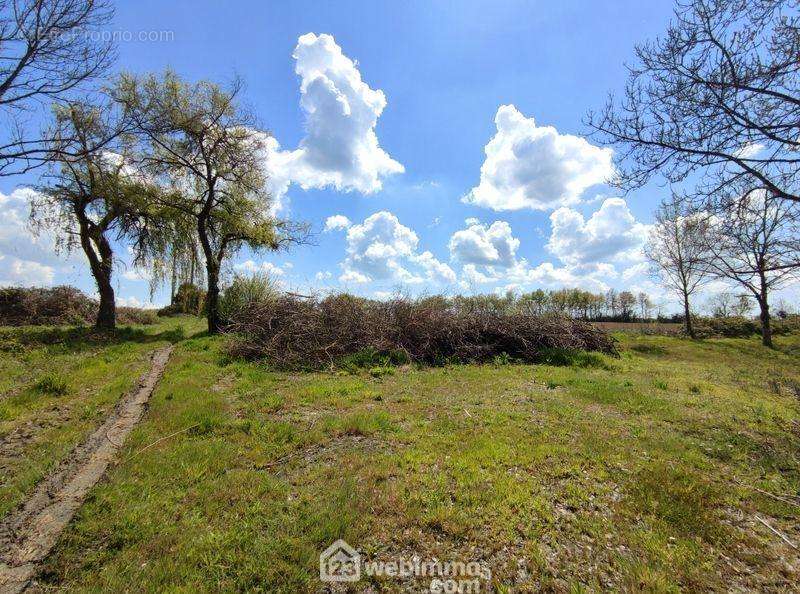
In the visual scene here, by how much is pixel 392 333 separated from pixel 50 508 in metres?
9.35

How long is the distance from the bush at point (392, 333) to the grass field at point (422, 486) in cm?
295

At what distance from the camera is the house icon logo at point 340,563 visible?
2645 mm

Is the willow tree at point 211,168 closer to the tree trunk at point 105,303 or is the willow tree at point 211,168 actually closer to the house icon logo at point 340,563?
the tree trunk at point 105,303

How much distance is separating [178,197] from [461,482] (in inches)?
691

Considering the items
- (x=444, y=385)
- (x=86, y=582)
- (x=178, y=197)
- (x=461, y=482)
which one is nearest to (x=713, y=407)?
(x=444, y=385)

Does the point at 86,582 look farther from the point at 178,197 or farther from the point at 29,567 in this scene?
the point at 178,197

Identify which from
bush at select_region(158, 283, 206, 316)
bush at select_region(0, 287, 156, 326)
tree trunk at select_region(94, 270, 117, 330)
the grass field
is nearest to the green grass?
the grass field

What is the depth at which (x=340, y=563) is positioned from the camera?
109 inches

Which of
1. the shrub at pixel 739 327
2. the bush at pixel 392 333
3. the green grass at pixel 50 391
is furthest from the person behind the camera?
the shrub at pixel 739 327

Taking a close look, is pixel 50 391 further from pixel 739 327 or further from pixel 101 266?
pixel 739 327

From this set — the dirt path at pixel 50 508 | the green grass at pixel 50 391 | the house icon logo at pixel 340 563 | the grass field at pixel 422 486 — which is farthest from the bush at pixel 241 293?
the house icon logo at pixel 340 563

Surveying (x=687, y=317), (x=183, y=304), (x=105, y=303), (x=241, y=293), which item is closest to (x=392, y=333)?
(x=241, y=293)

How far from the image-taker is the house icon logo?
8.68 feet

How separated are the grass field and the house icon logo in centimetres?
7
